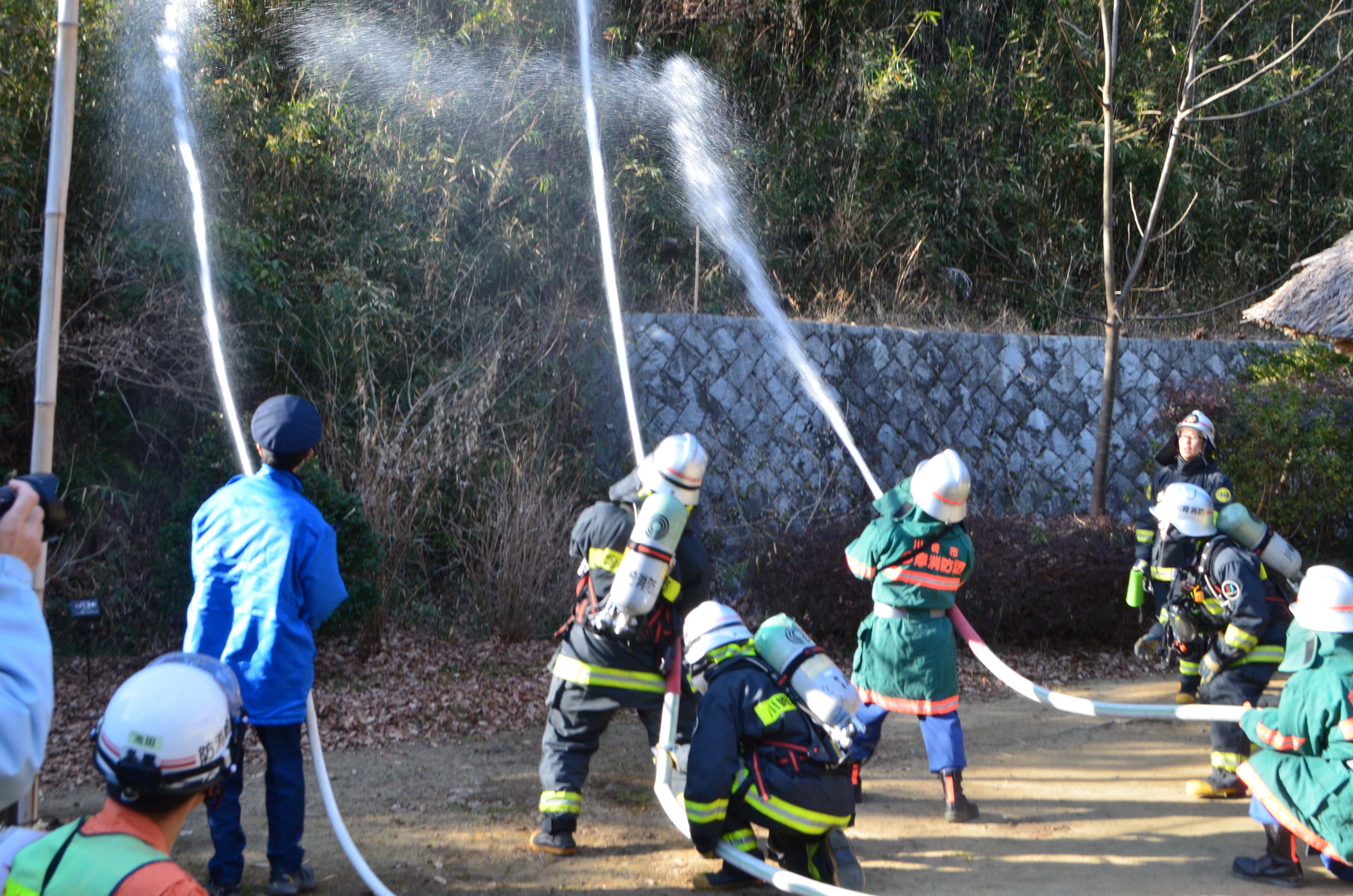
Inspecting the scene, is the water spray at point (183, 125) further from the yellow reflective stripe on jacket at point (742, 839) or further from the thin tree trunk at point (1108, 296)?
the thin tree trunk at point (1108, 296)

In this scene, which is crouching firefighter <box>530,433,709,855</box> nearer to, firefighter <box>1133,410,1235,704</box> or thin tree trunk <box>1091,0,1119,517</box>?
firefighter <box>1133,410,1235,704</box>

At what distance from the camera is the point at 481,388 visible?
28.6 ft

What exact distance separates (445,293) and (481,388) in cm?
154

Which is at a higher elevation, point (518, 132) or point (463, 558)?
point (518, 132)

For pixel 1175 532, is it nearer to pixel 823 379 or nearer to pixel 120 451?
pixel 823 379

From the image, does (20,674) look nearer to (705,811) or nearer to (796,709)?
(705,811)

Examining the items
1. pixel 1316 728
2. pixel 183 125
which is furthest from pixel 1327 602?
pixel 183 125

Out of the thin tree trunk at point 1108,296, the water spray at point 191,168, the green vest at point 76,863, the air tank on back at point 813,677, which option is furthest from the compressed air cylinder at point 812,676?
the thin tree trunk at point 1108,296

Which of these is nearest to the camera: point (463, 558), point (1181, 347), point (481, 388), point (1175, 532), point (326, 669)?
point (1175, 532)

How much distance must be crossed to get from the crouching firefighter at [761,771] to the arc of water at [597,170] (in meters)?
5.19

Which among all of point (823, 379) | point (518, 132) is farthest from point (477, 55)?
point (823, 379)

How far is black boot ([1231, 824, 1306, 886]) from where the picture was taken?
3.98 m

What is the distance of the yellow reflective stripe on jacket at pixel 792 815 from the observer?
3553 millimetres

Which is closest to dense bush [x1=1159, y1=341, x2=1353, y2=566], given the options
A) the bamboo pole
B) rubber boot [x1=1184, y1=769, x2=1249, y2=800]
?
rubber boot [x1=1184, y1=769, x2=1249, y2=800]
